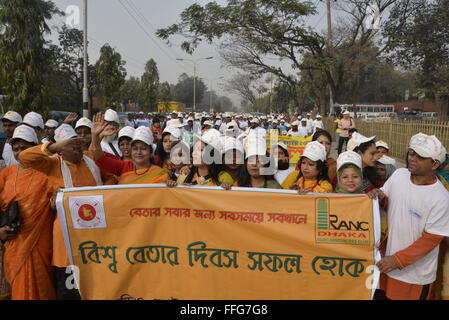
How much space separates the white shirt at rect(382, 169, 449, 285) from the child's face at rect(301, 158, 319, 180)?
741 mm

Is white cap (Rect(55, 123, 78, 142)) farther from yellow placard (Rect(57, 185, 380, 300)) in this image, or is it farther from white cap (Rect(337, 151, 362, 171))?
white cap (Rect(337, 151, 362, 171))

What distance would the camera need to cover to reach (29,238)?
298 centimetres

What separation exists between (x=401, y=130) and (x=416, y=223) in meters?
12.2

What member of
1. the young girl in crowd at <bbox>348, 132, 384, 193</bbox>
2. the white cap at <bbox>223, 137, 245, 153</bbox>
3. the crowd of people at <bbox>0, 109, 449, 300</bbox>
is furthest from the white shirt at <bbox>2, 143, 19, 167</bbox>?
the young girl in crowd at <bbox>348, 132, 384, 193</bbox>

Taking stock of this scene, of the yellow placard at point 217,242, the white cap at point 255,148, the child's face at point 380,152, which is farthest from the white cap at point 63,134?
the child's face at point 380,152

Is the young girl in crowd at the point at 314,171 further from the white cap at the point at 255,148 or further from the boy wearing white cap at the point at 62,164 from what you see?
the boy wearing white cap at the point at 62,164

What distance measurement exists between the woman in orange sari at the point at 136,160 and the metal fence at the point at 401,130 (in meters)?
9.86

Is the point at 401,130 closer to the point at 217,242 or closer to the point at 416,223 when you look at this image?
the point at 416,223

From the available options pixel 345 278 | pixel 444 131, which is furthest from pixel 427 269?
pixel 444 131

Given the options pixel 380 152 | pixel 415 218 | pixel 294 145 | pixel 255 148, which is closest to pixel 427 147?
pixel 415 218

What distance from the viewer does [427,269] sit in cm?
275

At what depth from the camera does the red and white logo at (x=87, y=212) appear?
3.04 meters

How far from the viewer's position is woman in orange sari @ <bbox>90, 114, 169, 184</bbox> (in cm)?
345

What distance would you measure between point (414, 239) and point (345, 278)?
588 millimetres
